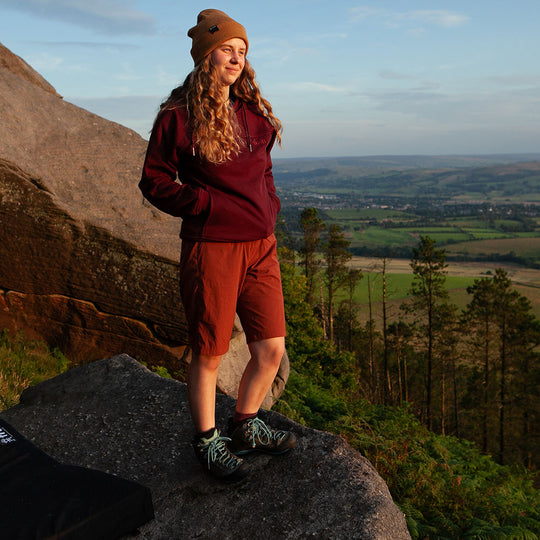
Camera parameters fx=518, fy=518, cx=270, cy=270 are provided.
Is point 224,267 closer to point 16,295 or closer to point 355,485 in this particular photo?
point 355,485

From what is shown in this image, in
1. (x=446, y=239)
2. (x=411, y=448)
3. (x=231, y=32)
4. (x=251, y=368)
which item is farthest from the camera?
(x=446, y=239)

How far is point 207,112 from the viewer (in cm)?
284

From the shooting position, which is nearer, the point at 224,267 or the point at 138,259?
the point at 224,267

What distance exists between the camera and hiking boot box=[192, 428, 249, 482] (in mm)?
3074

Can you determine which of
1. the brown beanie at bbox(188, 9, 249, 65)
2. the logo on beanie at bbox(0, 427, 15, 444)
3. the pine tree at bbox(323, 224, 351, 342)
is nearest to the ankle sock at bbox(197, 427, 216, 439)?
the logo on beanie at bbox(0, 427, 15, 444)

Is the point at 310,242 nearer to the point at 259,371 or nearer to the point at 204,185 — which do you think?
the point at 259,371

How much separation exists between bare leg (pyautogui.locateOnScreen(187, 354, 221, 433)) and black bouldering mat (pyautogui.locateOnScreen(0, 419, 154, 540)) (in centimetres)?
52

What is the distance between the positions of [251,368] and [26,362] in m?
4.21

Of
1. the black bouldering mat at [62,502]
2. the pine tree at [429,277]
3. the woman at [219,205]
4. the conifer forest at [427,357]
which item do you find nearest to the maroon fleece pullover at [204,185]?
the woman at [219,205]

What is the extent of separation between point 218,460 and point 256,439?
320 mm

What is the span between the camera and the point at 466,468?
676 cm

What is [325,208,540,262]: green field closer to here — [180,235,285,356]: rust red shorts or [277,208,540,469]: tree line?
[277,208,540,469]: tree line

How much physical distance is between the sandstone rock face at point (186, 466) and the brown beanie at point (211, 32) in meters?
2.49

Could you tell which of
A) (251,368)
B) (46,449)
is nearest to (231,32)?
(251,368)
